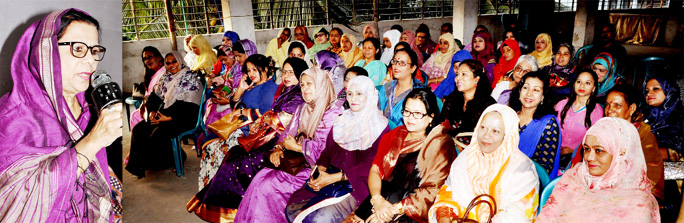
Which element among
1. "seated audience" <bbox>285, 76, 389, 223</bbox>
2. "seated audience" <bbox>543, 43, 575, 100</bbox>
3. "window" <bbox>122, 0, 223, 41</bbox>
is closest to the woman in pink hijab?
"seated audience" <bbox>543, 43, 575, 100</bbox>

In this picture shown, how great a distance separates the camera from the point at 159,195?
10.8ft

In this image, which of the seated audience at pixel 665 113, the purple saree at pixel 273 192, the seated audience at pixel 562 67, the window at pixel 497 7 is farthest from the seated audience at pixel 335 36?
the seated audience at pixel 665 113

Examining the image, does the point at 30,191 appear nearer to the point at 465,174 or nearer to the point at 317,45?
Result: the point at 465,174

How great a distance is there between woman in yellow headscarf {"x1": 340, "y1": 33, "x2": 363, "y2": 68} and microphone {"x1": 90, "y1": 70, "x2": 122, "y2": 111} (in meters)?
2.14

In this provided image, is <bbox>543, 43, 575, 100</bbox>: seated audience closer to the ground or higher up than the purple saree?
higher up

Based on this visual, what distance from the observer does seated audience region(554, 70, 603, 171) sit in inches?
66.1

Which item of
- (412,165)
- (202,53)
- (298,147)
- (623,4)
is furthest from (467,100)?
(202,53)

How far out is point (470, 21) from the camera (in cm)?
215

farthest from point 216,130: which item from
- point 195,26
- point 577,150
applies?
point 577,150

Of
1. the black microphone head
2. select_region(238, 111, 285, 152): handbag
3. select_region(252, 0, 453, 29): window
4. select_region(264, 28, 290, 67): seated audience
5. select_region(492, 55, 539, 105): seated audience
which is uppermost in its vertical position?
select_region(252, 0, 453, 29): window

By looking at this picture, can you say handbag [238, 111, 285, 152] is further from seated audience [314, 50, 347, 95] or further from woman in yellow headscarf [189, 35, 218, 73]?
woman in yellow headscarf [189, 35, 218, 73]

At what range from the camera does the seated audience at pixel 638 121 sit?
1.62 meters

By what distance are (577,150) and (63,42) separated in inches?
74.0

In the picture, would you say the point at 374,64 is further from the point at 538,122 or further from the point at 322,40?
the point at 538,122
